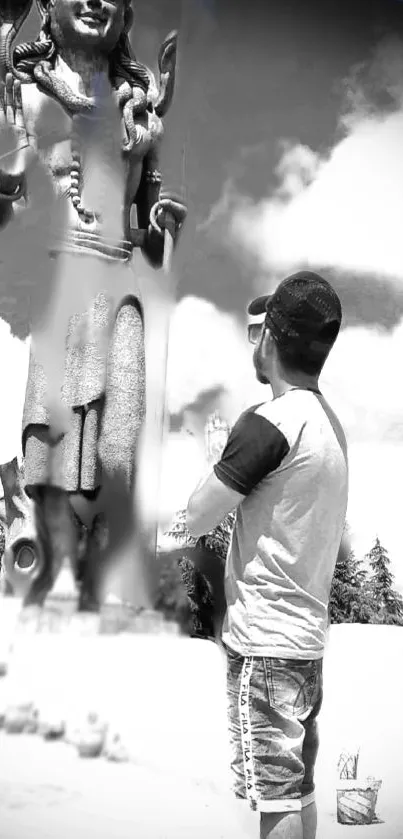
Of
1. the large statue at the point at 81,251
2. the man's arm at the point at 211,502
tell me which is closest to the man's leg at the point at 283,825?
the man's arm at the point at 211,502

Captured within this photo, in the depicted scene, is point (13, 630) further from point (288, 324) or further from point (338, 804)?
point (288, 324)

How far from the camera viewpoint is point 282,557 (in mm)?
1328

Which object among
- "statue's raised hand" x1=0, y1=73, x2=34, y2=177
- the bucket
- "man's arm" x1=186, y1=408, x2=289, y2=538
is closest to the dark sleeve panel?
"man's arm" x1=186, y1=408, x2=289, y2=538

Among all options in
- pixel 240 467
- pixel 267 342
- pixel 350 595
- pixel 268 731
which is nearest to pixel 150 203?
pixel 267 342

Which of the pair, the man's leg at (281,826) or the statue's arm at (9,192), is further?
the statue's arm at (9,192)

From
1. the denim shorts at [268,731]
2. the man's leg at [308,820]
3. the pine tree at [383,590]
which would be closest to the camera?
the denim shorts at [268,731]

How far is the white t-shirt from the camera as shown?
4.25 feet

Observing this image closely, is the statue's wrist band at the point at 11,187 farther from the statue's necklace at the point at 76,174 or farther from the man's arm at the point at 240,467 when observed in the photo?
the man's arm at the point at 240,467

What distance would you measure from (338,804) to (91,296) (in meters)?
1.68

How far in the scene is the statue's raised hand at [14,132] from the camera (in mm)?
2750

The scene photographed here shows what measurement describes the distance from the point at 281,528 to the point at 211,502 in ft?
0.40

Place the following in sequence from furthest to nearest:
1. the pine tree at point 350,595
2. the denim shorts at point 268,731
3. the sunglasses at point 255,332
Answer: the pine tree at point 350,595 → the sunglasses at point 255,332 → the denim shorts at point 268,731

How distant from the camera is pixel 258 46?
2.91 metres

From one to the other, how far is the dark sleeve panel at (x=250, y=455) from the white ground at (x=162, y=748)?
51.2 inches
